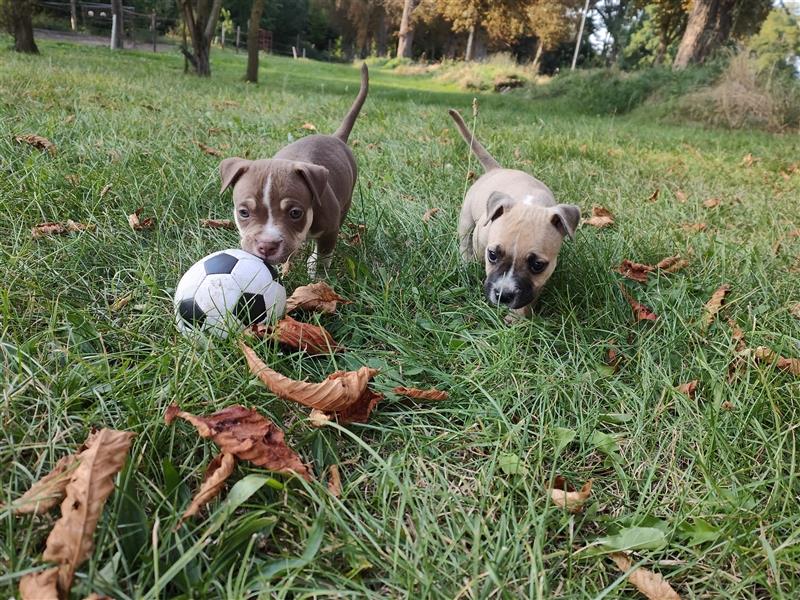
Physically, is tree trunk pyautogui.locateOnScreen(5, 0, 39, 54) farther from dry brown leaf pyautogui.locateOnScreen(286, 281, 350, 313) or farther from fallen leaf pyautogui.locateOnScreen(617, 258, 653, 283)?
fallen leaf pyautogui.locateOnScreen(617, 258, 653, 283)

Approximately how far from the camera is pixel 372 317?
2949 millimetres

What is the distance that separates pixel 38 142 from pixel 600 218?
485cm

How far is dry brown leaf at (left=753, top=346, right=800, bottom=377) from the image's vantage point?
2.53 meters

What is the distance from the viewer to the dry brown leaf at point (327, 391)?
7.25ft

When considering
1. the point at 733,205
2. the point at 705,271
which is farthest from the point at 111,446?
the point at 733,205

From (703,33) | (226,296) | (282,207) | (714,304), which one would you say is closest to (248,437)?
(226,296)

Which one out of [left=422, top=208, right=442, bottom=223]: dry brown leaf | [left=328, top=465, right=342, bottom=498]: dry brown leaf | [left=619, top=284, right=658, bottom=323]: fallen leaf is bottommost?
[left=328, top=465, right=342, bottom=498]: dry brown leaf

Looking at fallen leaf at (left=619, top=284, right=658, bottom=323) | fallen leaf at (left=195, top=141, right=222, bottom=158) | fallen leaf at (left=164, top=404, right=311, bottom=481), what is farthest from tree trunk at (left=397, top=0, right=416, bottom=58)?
fallen leaf at (left=164, top=404, right=311, bottom=481)

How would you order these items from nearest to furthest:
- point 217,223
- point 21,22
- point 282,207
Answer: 1. point 282,207
2. point 217,223
3. point 21,22

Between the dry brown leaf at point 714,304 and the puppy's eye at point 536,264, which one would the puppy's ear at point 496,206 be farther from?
the dry brown leaf at point 714,304

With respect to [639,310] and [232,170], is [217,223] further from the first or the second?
[639,310]

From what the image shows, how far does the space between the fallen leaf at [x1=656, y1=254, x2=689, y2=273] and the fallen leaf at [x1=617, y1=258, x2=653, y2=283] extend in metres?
0.08

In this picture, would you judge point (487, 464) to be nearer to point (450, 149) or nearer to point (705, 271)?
point (705, 271)

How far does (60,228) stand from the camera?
338cm
